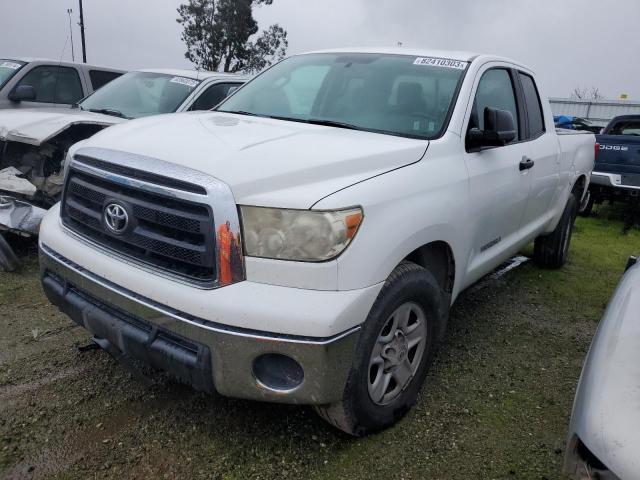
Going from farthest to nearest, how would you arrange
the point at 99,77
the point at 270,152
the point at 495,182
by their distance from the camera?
1. the point at 99,77
2. the point at 495,182
3. the point at 270,152

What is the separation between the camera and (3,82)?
21.2 feet

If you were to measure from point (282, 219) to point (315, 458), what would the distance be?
1.13m

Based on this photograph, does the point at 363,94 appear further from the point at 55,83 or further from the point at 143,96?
the point at 55,83

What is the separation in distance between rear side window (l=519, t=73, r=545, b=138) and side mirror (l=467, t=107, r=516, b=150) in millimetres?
1149

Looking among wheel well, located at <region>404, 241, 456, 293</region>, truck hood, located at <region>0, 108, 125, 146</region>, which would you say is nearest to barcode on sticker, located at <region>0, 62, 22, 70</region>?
truck hood, located at <region>0, 108, 125, 146</region>

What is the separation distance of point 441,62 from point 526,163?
0.91 metres

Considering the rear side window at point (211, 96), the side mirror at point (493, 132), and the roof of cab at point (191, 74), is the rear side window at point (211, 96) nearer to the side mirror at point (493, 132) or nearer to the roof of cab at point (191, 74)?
the roof of cab at point (191, 74)

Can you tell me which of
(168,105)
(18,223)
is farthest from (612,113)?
(18,223)

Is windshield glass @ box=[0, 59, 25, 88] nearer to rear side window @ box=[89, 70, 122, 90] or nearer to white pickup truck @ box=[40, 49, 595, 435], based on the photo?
rear side window @ box=[89, 70, 122, 90]

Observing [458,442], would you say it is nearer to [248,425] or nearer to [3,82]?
[248,425]

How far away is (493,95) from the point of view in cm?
367

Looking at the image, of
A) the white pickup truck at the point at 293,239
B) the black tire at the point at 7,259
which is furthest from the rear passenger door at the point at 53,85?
the white pickup truck at the point at 293,239

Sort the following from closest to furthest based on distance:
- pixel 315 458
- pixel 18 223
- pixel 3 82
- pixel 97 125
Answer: pixel 315 458
pixel 18 223
pixel 97 125
pixel 3 82

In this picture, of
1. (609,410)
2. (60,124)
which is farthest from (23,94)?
(609,410)
